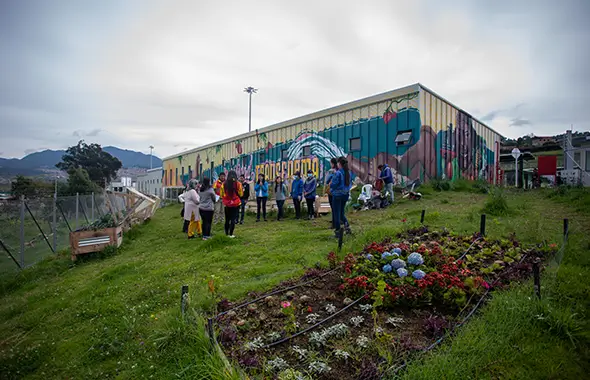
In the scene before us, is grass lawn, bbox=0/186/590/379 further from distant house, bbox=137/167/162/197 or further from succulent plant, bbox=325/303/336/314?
distant house, bbox=137/167/162/197

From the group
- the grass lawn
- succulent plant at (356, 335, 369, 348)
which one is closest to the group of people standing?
the grass lawn

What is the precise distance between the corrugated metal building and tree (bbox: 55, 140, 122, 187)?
34.9 metres

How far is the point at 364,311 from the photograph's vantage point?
3.01 m

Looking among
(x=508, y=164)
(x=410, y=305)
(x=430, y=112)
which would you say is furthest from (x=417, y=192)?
(x=508, y=164)

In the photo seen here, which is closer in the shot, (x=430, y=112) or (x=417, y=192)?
(x=417, y=192)

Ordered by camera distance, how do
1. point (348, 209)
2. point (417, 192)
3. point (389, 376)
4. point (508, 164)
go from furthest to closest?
point (508, 164)
point (417, 192)
point (348, 209)
point (389, 376)

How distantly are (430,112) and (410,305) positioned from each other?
11.4 meters

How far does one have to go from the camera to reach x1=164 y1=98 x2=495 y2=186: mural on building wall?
1235 centimetres

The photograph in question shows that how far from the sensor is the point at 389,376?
80.2 inches

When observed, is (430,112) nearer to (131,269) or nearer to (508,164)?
(131,269)

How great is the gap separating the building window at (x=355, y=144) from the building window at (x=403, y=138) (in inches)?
73.6

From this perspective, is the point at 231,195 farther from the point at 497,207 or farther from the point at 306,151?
the point at 306,151

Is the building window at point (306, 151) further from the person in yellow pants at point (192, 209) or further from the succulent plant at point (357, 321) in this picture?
the succulent plant at point (357, 321)

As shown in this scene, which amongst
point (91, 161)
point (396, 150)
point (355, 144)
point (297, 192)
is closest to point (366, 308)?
point (297, 192)
